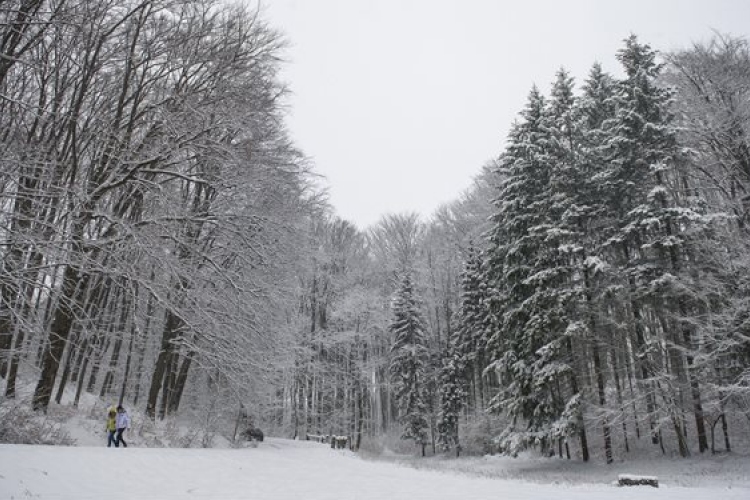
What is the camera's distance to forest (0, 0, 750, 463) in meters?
10.1

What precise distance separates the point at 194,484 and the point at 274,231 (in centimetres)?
763

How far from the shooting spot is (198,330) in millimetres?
11844

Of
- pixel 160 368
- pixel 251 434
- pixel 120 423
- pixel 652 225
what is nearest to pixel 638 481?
pixel 652 225

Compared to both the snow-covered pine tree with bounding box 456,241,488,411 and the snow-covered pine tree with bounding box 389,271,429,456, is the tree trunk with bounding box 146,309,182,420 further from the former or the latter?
the snow-covered pine tree with bounding box 389,271,429,456

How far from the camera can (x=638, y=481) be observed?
33.5 feet

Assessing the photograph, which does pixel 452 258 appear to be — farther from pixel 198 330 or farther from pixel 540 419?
pixel 198 330

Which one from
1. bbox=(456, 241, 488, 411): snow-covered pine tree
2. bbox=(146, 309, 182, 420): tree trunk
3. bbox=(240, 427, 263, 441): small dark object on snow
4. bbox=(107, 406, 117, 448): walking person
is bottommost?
bbox=(240, 427, 263, 441): small dark object on snow

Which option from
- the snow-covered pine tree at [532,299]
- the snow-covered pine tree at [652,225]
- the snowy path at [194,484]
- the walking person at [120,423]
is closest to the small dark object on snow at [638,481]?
the snowy path at [194,484]

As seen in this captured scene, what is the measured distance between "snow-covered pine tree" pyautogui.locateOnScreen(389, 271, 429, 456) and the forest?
18.2ft

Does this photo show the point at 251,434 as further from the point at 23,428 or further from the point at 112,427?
the point at 23,428

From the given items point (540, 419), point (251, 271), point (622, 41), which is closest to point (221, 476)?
point (251, 271)

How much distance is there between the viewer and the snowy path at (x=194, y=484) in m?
7.18

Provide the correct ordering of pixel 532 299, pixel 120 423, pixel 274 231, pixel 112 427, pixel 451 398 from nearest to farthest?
pixel 120 423 → pixel 112 427 → pixel 274 231 → pixel 532 299 → pixel 451 398

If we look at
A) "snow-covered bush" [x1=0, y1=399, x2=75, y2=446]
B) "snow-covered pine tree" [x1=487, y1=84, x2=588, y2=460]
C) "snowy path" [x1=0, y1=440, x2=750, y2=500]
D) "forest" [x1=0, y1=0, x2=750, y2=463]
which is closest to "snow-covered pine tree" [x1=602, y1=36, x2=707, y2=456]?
"forest" [x1=0, y1=0, x2=750, y2=463]
